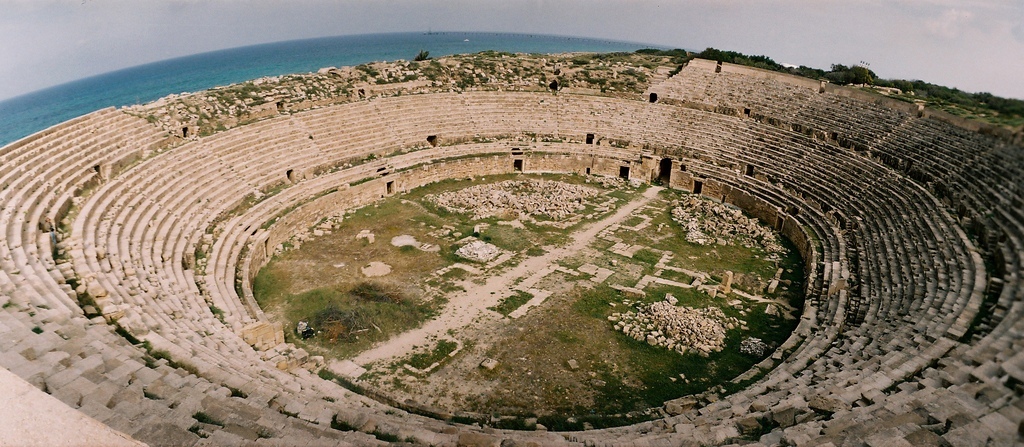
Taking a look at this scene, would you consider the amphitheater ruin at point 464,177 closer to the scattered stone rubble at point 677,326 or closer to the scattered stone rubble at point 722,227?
the scattered stone rubble at point 722,227

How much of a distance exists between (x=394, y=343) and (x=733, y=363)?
9.19m

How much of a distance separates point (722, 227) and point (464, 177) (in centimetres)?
1354

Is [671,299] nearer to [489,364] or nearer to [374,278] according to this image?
[489,364]

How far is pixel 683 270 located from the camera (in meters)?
19.0

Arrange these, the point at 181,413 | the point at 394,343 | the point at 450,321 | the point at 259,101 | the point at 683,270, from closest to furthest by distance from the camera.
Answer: the point at 181,413
the point at 394,343
the point at 450,321
the point at 683,270
the point at 259,101

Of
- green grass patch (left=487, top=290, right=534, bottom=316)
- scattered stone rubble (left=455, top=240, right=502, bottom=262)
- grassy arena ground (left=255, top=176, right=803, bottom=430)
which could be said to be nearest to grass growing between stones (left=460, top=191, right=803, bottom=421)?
grassy arena ground (left=255, top=176, right=803, bottom=430)

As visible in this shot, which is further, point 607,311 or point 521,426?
point 607,311

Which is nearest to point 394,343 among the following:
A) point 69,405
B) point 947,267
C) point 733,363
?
point 69,405

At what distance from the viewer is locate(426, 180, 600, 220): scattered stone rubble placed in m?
23.8

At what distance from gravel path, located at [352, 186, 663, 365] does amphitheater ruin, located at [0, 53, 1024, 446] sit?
166 cm

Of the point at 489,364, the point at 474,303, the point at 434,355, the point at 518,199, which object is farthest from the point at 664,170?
the point at 434,355

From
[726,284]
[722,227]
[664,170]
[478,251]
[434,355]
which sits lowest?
[434,355]

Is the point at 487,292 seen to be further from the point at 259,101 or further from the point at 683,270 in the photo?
the point at 259,101

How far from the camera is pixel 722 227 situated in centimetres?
2248
